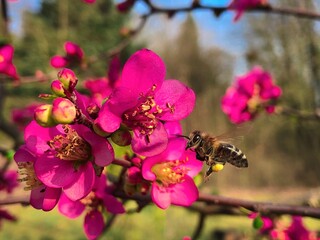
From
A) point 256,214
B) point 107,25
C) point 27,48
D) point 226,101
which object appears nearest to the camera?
point 256,214

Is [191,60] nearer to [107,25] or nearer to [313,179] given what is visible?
[107,25]

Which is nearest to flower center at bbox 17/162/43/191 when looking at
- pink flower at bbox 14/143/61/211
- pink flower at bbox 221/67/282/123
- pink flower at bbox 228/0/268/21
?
pink flower at bbox 14/143/61/211

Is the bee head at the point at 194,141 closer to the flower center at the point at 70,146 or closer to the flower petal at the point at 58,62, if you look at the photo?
the flower center at the point at 70,146

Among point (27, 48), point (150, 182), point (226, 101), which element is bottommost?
point (27, 48)

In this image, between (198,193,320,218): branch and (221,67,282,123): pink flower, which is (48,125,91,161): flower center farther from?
(221,67,282,123): pink flower

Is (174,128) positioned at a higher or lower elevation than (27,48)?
higher

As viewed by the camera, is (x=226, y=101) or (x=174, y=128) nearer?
(x=174, y=128)

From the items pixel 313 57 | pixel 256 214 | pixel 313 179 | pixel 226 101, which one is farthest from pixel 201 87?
pixel 256 214
